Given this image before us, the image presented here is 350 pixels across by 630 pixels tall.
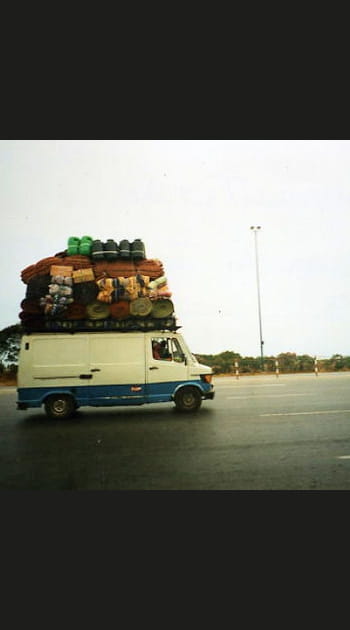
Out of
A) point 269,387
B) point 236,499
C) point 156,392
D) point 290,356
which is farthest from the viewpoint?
point 290,356

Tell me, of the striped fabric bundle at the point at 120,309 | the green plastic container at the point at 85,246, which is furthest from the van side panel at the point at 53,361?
the green plastic container at the point at 85,246

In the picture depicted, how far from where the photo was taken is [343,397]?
10320mm

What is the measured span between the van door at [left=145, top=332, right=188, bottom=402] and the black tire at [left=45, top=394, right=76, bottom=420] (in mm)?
1700

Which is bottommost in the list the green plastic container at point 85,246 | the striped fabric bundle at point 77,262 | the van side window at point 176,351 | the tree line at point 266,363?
the tree line at point 266,363

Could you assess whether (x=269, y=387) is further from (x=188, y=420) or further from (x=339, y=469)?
(x=339, y=469)

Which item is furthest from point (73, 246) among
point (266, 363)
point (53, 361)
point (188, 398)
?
point (266, 363)

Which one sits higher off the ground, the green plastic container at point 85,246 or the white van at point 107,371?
the green plastic container at point 85,246

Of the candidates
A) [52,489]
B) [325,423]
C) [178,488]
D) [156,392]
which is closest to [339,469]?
[178,488]

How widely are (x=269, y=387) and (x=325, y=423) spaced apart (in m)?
5.52

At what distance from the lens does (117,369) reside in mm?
8391

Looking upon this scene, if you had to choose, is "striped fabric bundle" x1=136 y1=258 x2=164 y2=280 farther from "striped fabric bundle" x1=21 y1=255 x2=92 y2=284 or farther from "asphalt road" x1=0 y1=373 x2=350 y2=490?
"asphalt road" x1=0 y1=373 x2=350 y2=490

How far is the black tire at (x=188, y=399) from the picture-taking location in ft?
28.4

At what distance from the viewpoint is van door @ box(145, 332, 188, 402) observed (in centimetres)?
849

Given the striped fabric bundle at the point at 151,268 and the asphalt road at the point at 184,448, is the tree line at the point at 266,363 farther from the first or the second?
the striped fabric bundle at the point at 151,268
